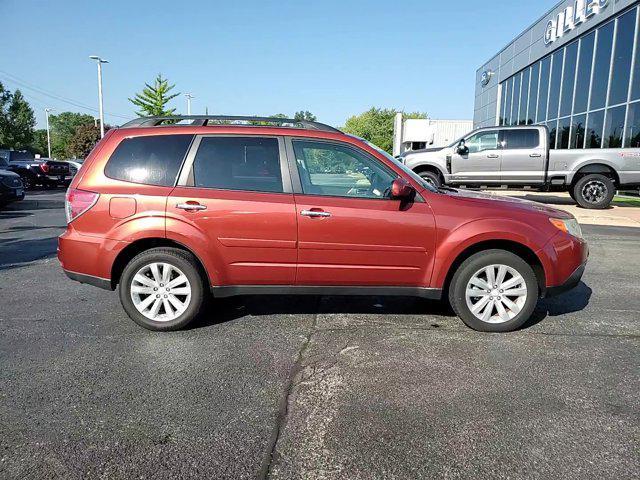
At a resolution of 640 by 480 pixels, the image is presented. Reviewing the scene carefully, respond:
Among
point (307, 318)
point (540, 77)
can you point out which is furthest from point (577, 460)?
point (540, 77)

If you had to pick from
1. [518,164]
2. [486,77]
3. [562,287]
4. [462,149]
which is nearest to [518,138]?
[518,164]

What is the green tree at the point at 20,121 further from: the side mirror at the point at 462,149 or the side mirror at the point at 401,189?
the side mirror at the point at 401,189

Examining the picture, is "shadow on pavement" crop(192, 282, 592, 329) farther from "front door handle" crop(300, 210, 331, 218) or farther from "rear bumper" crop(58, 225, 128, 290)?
"front door handle" crop(300, 210, 331, 218)

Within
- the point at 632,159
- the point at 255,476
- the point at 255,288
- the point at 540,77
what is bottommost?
the point at 255,476

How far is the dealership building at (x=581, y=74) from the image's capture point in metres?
16.8

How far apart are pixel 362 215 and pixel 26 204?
48.2ft

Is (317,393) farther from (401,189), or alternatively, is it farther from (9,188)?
(9,188)

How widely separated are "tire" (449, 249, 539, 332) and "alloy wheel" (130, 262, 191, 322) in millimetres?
2416

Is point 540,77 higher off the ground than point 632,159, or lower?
higher

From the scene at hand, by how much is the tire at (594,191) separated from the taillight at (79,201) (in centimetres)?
1332

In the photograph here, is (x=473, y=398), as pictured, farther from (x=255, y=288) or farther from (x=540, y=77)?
(x=540, y=77)

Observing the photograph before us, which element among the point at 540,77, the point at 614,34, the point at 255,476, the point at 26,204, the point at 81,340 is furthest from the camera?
the point at 540,77

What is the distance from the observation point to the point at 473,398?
3.15 m

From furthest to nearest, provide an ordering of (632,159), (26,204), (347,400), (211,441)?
(26,204)
(632,159)
(347,400)
(211,441)
